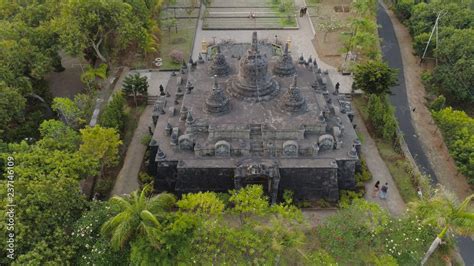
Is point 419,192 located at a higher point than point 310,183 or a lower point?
lower

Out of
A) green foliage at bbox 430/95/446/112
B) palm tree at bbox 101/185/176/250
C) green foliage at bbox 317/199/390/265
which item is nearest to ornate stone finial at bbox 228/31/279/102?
green foliage at bbox 317/199/390/265

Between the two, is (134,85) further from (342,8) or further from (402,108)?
(342,8)

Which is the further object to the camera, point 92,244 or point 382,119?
point 382,119

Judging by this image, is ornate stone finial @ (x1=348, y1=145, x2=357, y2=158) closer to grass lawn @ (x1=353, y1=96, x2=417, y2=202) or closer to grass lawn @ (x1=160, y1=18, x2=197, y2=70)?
grass lawn @ (x1=353, y1=96, x2=417, y2=202)

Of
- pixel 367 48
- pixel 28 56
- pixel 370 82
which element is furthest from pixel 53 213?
pixel 367 48

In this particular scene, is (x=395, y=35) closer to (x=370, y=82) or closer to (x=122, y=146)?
(x=370, y=82)

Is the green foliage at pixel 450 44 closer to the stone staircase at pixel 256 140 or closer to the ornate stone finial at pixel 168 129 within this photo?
the stone staircase at pixel 256 140

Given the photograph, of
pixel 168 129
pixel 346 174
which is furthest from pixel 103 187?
pixel 346 174

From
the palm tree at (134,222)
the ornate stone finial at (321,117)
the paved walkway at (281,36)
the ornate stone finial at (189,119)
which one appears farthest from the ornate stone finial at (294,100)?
the paved walkway at (281,36)
